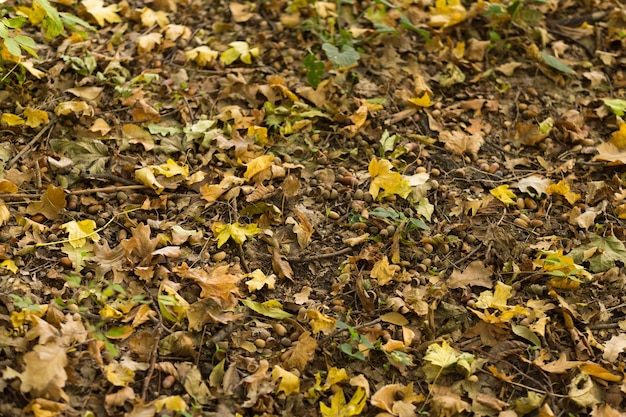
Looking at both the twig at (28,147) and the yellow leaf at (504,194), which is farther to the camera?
the yellow leaf at (504,194)

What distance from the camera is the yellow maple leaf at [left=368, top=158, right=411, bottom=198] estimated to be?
3.09m

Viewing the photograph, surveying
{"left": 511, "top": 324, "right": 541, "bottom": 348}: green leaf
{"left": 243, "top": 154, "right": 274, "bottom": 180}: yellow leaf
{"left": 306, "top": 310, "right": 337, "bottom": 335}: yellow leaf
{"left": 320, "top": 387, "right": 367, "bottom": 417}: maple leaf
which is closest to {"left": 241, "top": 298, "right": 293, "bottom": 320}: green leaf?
{"left": 306, "top": 310, "right": 337, "bottom": 335}: yellow leaf

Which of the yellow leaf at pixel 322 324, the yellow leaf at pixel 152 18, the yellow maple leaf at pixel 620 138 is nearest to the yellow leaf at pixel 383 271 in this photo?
the yellow leaf at pixel 322 324

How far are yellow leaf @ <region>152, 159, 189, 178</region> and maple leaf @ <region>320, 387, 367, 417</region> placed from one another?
119 cm

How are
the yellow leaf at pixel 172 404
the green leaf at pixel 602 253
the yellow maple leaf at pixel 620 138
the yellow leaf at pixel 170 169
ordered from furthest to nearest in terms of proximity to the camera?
the yellow maple leaf at pixel 620 138 < the yellow leaf at pixel 170 169 < the green leaf at pixel 602 253 < the yellow leaf at pixel 172 404

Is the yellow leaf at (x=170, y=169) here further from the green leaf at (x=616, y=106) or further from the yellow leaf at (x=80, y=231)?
the green leaf at (x=616, y=106)

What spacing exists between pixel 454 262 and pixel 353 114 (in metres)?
0.93

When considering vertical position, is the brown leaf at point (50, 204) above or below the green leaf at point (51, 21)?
below

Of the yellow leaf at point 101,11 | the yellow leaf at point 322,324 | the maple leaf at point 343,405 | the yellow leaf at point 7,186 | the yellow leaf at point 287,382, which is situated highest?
the yellow leaf at point 101,11

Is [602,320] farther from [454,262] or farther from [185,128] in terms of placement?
[185,128]

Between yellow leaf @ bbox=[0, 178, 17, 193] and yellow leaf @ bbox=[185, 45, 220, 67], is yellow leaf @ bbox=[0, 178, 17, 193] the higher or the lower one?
the lower one

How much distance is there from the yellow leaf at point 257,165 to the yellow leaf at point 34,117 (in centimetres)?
93

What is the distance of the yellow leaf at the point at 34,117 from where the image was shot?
10.3 ft

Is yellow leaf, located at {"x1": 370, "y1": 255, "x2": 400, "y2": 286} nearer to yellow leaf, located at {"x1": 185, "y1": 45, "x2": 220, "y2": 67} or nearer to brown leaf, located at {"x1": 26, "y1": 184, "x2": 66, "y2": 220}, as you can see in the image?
brown leaf, located at {"x1": 26, "y1": 184, "x2": 66, "y2": 220}
